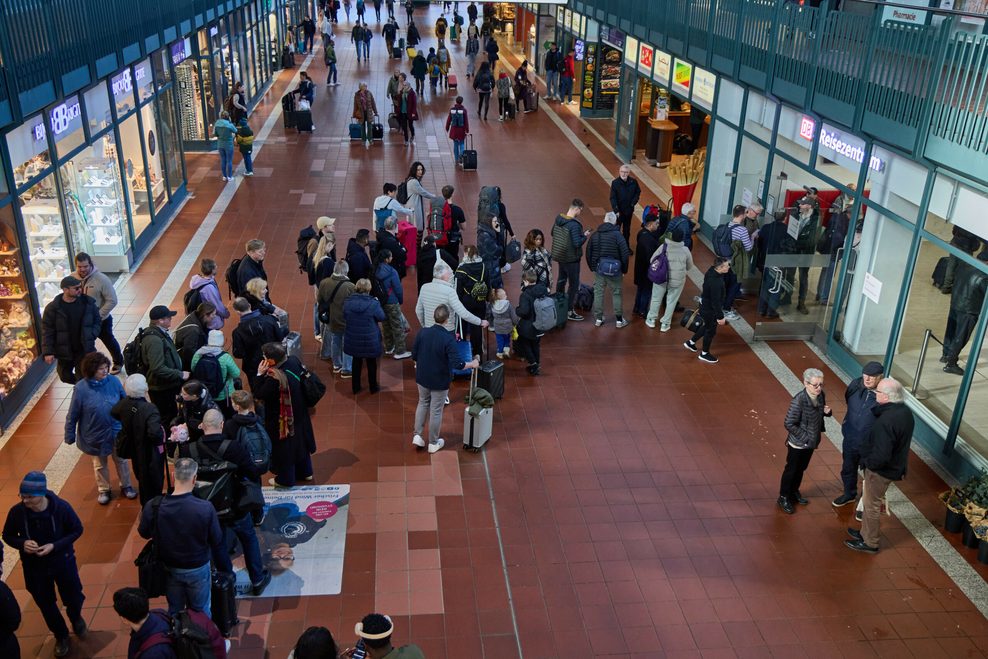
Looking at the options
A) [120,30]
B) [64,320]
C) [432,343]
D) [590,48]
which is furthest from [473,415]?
[590,48]

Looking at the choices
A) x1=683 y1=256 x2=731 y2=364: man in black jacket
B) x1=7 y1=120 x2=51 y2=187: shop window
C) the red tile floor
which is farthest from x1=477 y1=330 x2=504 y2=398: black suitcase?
x1=7 y1=120 x2=51 y2=187: shop window

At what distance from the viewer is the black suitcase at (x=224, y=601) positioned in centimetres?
639

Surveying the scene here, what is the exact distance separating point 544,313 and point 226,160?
11103 mm

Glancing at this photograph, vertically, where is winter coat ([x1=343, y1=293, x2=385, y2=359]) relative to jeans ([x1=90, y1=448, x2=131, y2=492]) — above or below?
above

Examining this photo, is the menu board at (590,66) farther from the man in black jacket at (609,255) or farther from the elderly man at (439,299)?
the elderly man at (439,299)

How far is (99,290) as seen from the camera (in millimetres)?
9773

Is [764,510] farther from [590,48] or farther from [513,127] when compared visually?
[590,48]

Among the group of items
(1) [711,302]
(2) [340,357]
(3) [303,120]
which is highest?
(1) [711,302]

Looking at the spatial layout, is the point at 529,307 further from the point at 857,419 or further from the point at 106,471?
the point at 106,471

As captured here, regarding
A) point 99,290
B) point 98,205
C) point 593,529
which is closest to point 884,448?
point 593,529

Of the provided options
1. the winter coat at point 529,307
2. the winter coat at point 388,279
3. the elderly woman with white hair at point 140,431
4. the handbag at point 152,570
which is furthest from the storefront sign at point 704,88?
the handbag at point 152,570

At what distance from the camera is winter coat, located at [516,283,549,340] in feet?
34.5

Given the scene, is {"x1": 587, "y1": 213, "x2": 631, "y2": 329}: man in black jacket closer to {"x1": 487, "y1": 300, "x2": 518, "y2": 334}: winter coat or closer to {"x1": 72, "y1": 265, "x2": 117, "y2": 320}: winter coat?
{"x1": 487, "y1": 300, "x2": 518, "y2": 334}: winter coat

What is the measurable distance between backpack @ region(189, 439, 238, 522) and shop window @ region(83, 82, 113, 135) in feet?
26.2
